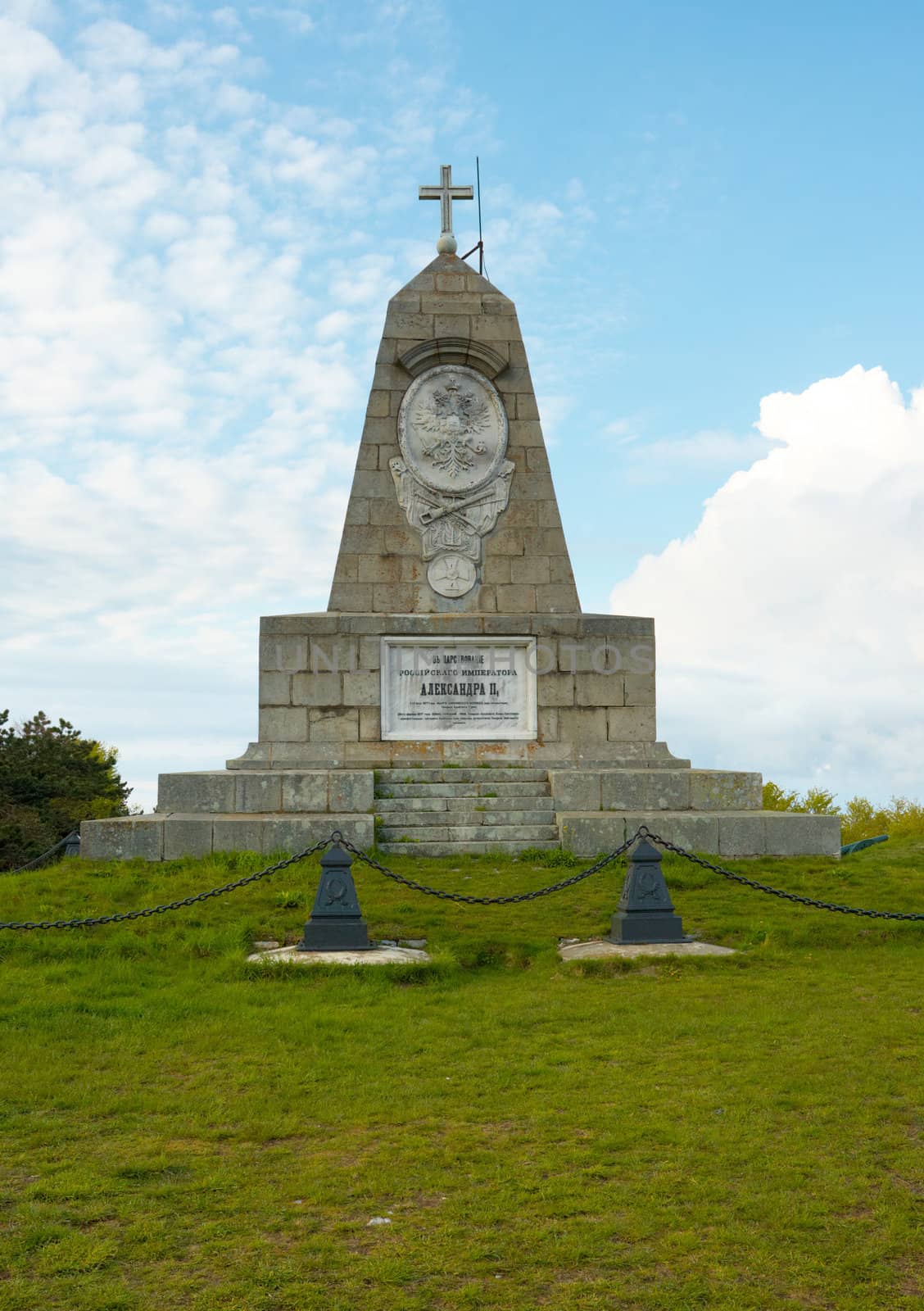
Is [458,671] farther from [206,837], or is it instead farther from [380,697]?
[206,837]

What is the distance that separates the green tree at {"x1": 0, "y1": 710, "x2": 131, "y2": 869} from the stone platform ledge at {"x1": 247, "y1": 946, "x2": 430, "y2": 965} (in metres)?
17.2

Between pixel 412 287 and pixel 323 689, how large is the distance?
5.59m

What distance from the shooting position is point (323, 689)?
13.7 metres

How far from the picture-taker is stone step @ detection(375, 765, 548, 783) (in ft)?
42.2

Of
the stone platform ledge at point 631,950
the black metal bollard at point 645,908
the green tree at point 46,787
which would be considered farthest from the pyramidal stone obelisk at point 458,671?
the green tree at point 46,787

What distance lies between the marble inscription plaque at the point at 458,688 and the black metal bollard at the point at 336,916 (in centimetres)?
543

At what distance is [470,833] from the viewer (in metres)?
12.0

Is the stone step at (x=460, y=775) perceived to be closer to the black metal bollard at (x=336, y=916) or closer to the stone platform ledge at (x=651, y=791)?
the stone platform ledge at (x=651, y=791)

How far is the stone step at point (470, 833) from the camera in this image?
11.9m

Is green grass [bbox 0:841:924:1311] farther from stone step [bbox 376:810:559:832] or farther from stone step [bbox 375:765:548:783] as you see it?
stone step [bbox 375:765:548:783]

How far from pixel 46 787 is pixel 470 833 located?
18.2 m

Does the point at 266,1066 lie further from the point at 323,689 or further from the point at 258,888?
the point at 323,689

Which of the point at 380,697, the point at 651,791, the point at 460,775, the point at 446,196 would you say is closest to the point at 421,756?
the point at 460,775

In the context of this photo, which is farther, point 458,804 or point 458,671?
point 458,671
